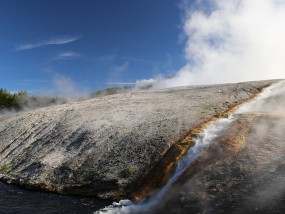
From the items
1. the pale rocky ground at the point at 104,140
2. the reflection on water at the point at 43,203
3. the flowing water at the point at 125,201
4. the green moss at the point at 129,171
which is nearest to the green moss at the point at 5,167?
the pale rocky ground at the point at 104,140

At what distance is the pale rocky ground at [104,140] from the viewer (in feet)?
79.7

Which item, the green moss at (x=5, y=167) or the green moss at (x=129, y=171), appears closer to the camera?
the green moss at (x=129, y=171)

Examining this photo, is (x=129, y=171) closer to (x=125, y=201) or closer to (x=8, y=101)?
(x=125, y=201)

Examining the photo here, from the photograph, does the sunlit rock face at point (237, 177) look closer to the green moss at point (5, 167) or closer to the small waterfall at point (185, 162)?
the small waterfall at point (185, 162)

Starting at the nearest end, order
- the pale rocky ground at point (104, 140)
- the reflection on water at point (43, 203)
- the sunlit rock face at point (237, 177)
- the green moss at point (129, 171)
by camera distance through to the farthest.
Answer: the sunlit rock face at point (237, 177), the reflection on water at point (43, 203), the green moss at point (129, 171), the pale rocky ground at point (104, 140)

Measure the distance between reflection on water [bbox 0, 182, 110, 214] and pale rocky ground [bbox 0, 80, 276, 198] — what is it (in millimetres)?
884

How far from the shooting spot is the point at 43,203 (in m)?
22.2

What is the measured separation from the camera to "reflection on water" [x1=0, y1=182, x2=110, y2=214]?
20875 millimetres

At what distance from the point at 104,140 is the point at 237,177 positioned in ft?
38.8

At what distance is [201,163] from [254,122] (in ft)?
20.0

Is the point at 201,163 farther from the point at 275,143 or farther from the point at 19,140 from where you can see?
the point at 19,140

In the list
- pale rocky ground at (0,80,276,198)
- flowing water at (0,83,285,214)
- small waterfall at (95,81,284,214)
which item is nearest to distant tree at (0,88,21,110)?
pale rocky ground at (0,80,276,198)

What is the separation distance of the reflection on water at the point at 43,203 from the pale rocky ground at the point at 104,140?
0.88 m

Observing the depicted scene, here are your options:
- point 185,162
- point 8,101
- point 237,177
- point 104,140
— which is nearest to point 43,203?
point 104,140
